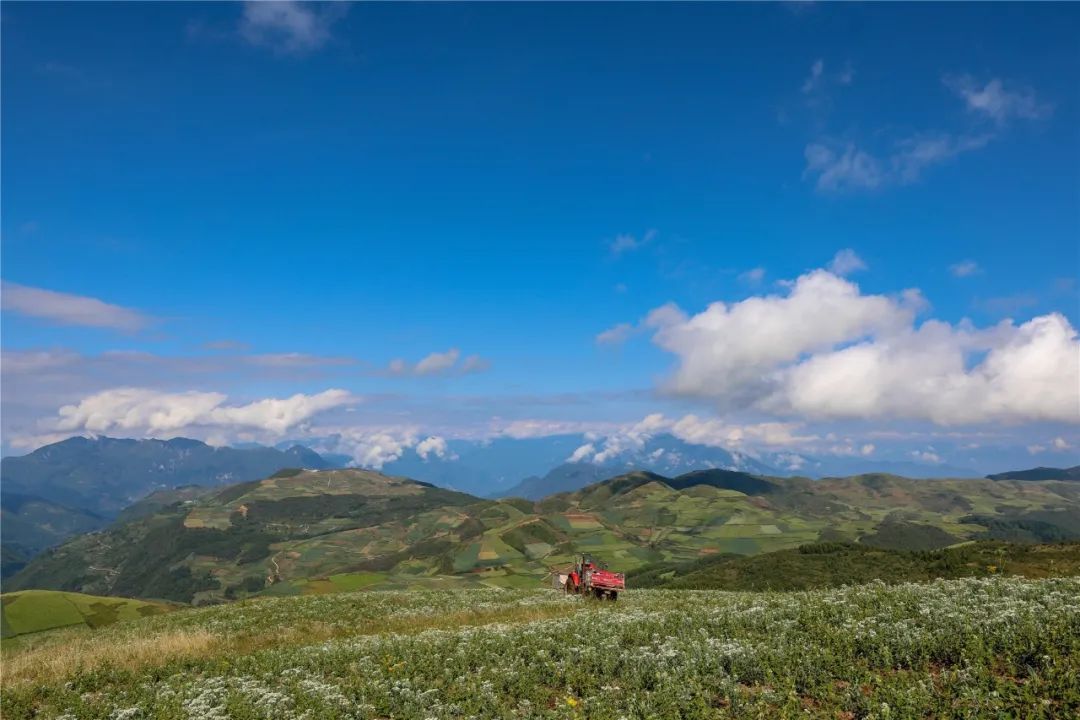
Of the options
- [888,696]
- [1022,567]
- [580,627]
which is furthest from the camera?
[1022,567]

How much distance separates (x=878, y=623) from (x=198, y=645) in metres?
24.3

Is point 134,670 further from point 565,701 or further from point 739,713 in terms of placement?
point 739,713

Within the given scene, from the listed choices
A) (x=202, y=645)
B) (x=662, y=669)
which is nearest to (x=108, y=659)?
(x=202, y=645)

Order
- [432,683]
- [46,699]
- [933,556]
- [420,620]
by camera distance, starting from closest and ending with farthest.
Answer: [432,683], [46,699], [420,620], [933,556]

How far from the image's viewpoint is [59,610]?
143500 millimetres

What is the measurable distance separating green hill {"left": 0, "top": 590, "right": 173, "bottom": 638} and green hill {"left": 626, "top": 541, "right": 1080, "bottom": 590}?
11664cm

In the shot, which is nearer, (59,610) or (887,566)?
(887,566)

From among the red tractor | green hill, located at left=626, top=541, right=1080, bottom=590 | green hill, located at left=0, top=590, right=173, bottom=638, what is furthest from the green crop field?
green hill, located at left=0, top=590, right=173, bottom=638

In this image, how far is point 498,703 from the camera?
13.4 m

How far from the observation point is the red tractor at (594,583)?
3800cm

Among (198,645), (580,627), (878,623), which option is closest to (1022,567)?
(878,623)

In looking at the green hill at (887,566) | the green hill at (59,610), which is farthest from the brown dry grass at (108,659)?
the green hill at (59,610)

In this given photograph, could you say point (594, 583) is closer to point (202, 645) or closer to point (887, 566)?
point (202, 645)

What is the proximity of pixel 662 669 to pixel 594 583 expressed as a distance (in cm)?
2530
